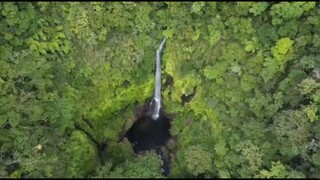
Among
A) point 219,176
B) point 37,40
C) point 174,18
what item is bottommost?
point 219,176

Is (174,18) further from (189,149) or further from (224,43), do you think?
(189,149)

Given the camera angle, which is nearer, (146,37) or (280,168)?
(280,168)

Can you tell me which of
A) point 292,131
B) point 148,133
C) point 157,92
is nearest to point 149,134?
point 148,133

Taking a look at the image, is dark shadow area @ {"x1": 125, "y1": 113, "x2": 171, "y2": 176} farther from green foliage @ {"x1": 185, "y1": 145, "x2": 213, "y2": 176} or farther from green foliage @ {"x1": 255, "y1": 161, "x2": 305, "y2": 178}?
green foliage @ {"x1": 255, "y1": 161, "x2": 305, "y2": 178}

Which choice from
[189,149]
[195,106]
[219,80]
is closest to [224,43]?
[219,80]

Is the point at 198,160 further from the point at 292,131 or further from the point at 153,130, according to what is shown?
the point at 292,131

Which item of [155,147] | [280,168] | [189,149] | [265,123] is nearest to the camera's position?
[280,168]

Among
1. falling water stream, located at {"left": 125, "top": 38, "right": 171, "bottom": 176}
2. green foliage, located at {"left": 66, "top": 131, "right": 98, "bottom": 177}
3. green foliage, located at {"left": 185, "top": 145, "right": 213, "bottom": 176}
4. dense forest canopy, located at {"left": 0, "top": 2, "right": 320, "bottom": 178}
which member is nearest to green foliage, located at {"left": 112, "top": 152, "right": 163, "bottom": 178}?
dense forest canopy, located at {"left": 0, "top": 2, "right": 320, "bottom": 178}

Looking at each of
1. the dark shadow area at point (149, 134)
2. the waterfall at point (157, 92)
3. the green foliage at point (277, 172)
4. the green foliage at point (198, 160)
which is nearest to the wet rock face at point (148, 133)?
the dark shadow area at point (149, 134)
